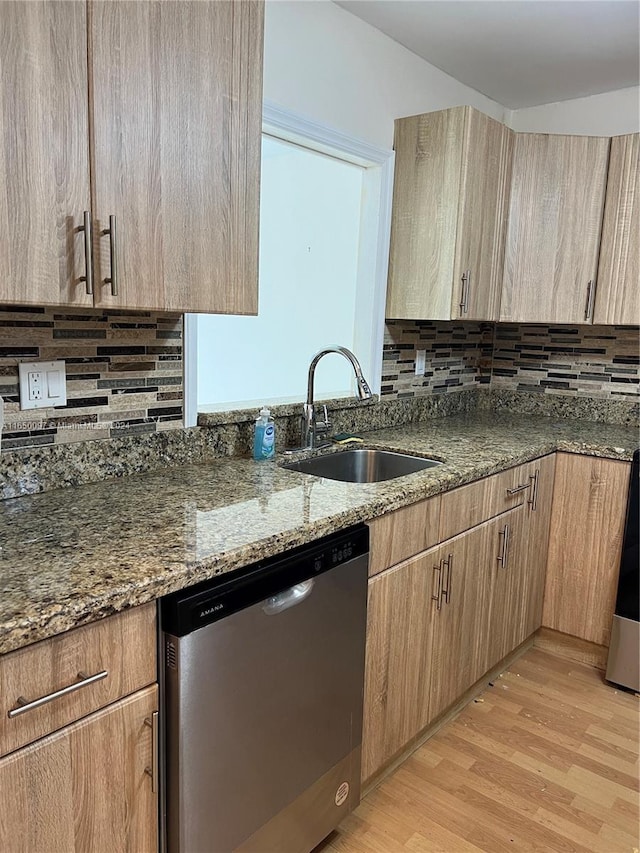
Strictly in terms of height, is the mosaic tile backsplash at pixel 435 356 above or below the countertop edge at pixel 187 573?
above

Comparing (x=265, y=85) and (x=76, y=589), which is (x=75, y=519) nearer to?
(x=76, y=589)

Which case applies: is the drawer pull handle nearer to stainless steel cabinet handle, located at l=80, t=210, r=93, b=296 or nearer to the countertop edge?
the countertop edge

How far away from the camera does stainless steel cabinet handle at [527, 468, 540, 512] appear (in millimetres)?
2438

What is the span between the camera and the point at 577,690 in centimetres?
244

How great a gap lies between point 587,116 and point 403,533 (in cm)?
239

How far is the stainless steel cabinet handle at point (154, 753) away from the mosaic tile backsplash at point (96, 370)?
29.0 inches

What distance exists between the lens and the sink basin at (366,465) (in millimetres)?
2197

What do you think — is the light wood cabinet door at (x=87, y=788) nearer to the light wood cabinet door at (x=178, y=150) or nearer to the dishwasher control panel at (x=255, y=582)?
the dishwasher control panel at (x=255, y=582)

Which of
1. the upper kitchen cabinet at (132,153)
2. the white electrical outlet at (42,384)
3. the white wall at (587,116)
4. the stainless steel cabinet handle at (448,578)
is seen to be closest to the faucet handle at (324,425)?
the stainless steel cabinet handle at (448,578)

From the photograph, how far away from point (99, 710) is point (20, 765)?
141 millimetres

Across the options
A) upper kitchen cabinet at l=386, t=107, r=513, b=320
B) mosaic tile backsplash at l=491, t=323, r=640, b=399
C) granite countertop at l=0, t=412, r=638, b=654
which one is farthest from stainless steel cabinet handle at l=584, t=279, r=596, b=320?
granite countertop at l=0, t=412, r=638, b=654

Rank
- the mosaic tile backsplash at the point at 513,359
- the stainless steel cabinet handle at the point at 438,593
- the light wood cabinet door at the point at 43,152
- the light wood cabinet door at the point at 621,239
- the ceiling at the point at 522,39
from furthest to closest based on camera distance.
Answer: the mosaic tile backsplash at the point at 513,359 < the light wood cabinet door at the point at 621,239 < the ceiling at the point at 522,39 < the stainless steel cabinet handle at the point at 438,593 < the light wood cabinet door at the point at 43,152

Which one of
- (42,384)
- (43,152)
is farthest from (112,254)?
(42,384)

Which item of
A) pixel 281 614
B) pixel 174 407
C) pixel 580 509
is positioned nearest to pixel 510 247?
pixel 580 509
